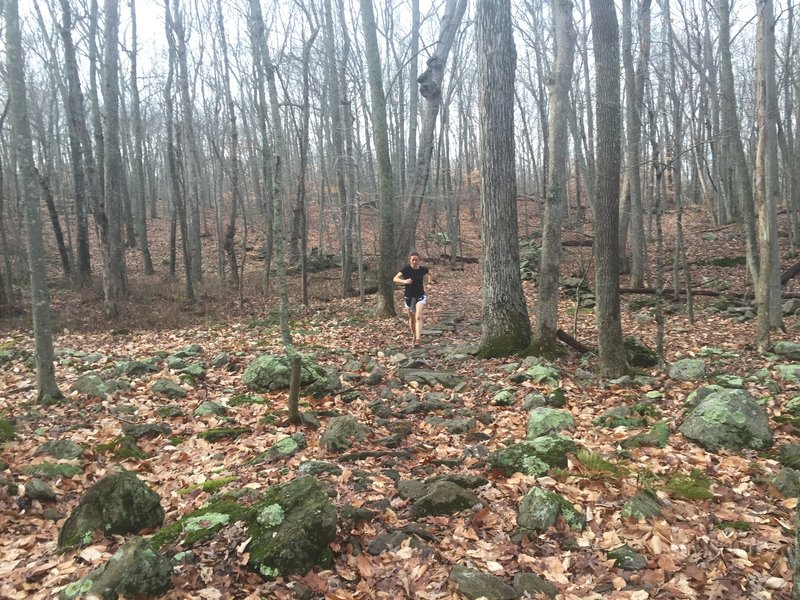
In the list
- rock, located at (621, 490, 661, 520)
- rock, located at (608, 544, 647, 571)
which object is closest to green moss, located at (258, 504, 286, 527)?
rock, located at (608, 544, 647, 571)

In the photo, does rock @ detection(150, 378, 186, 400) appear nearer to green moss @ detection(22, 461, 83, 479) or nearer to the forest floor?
the forest floor

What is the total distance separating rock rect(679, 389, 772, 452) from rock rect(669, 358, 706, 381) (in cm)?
153

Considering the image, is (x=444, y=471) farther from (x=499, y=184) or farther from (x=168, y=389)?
(x=499, y=184)

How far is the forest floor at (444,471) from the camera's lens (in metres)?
3.04

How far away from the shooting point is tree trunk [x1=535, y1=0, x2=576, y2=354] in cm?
751

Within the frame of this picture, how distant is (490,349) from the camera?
25.5 feet

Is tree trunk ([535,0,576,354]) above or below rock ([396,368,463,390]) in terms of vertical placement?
above

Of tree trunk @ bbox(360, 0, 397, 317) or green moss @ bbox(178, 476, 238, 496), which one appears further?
tree trunk @ bbox(360, 0, 397, 317)

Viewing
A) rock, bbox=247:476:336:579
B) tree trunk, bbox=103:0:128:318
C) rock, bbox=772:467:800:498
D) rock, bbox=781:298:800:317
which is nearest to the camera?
rock, bbox=247:476:336:579

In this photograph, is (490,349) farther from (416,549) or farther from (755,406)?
(416,549)

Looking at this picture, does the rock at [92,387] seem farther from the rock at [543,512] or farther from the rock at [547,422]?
the rock at [543,512]

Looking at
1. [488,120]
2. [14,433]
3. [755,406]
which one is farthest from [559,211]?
[14,433]

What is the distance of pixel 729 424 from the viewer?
15.6 feet

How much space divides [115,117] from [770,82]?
1509 cm
